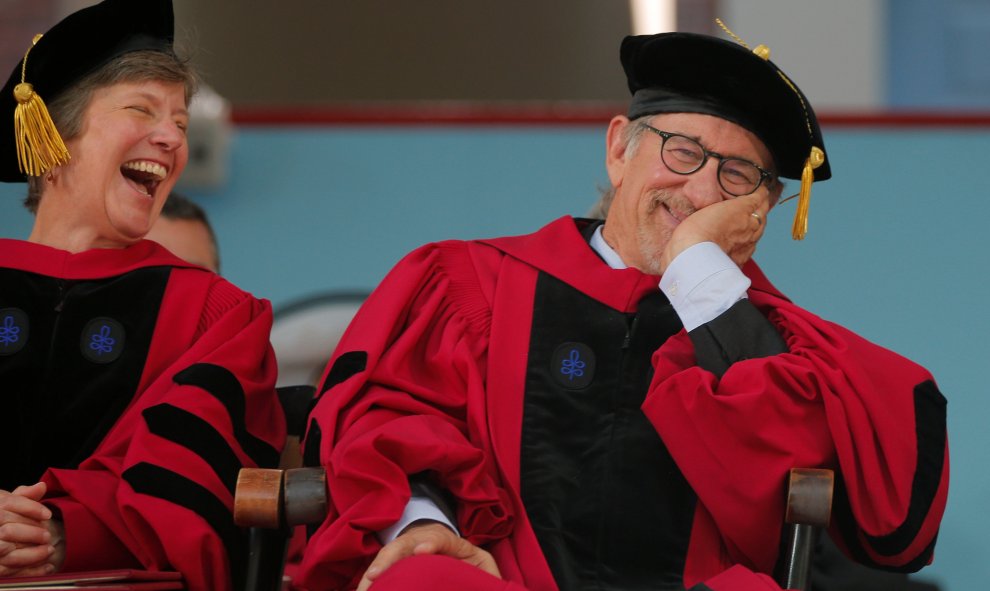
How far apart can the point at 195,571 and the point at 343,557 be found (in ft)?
0.84

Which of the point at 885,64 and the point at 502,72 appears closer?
the point at 885,64

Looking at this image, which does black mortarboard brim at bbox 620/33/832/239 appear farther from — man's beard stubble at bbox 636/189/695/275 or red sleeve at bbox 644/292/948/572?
red sleeve at bbox 644/292/948/572

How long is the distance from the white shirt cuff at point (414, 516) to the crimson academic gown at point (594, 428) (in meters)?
0.03

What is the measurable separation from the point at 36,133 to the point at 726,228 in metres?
1.31

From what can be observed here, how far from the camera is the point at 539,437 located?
2.54 metres

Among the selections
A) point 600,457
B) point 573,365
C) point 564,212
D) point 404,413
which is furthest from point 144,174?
point 564,212

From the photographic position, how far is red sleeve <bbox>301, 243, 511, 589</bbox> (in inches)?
89.3

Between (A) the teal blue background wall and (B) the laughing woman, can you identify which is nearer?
(B) the laughing woman

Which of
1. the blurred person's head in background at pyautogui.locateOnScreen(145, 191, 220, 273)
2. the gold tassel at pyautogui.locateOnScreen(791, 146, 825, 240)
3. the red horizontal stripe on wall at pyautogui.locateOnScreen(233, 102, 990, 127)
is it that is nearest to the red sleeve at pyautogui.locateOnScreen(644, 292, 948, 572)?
the gold tassel at pyautogui.locateOnScreen(791, 146, 825, 240)

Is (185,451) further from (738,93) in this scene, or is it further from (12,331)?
(738,93)

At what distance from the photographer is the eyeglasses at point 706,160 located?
269cm

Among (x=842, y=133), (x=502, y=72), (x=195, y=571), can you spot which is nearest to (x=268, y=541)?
(x=195, y=571)

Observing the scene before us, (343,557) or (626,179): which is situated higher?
(626,179)

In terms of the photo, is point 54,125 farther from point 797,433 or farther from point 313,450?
point 797,433
